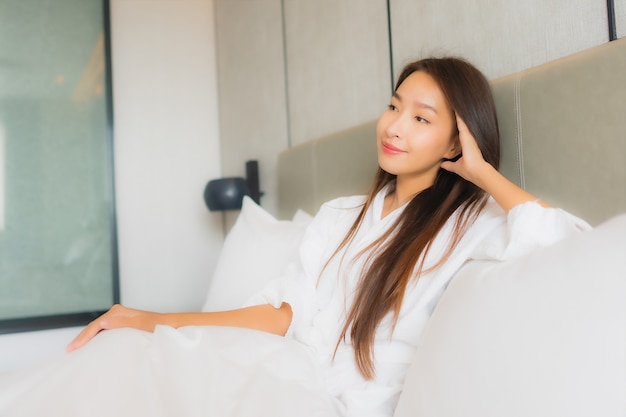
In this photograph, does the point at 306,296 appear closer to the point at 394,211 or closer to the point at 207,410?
the point at 394,211

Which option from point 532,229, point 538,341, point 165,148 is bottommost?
point 538,341

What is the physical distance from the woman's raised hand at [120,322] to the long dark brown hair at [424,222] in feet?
1.48

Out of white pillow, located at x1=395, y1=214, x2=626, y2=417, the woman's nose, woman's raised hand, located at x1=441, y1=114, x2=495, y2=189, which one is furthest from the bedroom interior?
the woman's nose

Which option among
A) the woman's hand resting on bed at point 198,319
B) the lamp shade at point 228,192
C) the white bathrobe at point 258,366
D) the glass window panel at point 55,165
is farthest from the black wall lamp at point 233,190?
the white bathrobe at point 258,366

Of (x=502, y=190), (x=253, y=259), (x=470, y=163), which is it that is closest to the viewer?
(x=502, y=190)

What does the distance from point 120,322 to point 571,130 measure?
1.05 m

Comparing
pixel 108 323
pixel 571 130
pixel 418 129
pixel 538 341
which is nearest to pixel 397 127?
pixel 418 129

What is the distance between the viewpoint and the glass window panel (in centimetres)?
267

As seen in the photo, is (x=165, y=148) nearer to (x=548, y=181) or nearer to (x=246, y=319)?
(x=246, y=319)

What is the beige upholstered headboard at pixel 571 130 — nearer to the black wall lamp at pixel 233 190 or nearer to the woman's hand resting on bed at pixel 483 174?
the woman's hand resting on bed at pixel 483 174

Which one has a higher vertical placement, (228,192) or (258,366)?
(228,192)

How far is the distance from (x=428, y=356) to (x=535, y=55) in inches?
29.1

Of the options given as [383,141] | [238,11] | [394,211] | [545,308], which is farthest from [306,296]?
[238,11]

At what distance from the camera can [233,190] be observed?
Answer: 256 cm
